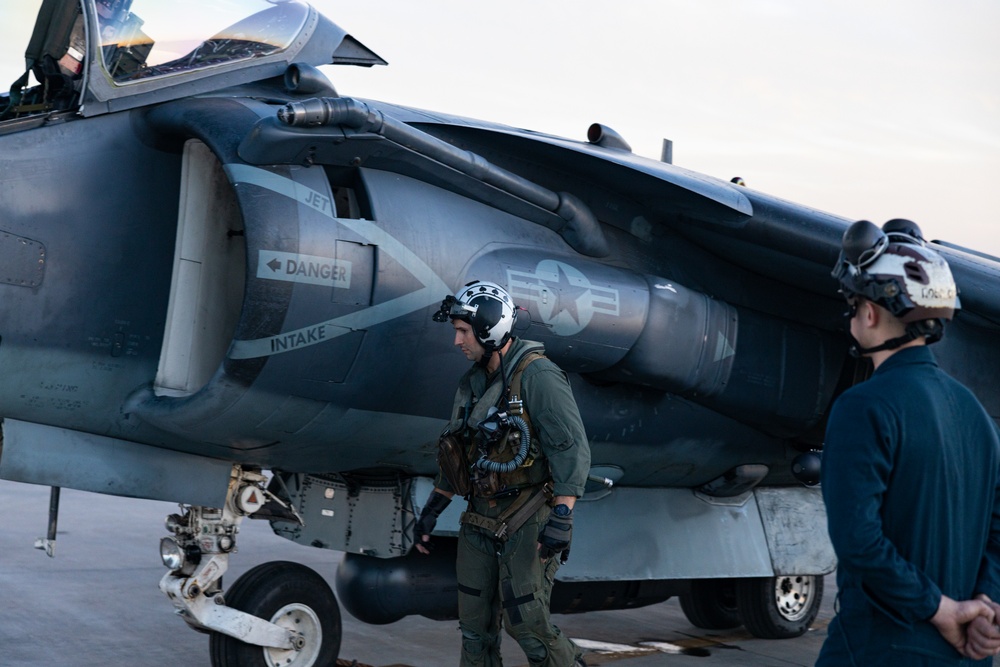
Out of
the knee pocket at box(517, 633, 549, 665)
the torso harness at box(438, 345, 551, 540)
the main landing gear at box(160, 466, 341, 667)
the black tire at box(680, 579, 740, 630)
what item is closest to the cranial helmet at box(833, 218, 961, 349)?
the torso harness at box(438, 345, 551, 540)

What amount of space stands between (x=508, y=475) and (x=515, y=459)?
0.39 ft

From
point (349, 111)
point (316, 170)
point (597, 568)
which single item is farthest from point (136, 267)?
point (597, 568)

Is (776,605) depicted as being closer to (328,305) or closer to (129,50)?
(328,305)

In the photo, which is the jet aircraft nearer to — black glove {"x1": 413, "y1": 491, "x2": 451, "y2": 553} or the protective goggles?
the protective goggles

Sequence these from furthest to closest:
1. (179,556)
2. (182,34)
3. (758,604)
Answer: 1. (758,604)
2. (179,556)
3. (182,34)

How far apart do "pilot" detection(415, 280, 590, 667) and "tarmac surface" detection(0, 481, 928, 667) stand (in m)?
1.57

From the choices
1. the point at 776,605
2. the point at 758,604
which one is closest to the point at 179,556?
the point at 758,604

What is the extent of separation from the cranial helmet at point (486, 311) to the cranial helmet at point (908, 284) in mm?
1961

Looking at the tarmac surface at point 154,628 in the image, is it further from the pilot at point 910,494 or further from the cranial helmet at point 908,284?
the cranial helmet at point 908,284

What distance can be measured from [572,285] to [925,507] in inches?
116

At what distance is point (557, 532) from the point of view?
4.10 meters

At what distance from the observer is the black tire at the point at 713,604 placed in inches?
288

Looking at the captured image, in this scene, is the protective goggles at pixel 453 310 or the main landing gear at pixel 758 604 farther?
the main landing gear at pixel 758 604

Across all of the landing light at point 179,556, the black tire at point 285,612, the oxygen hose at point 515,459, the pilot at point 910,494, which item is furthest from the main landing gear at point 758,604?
the pilot at point 910,494
